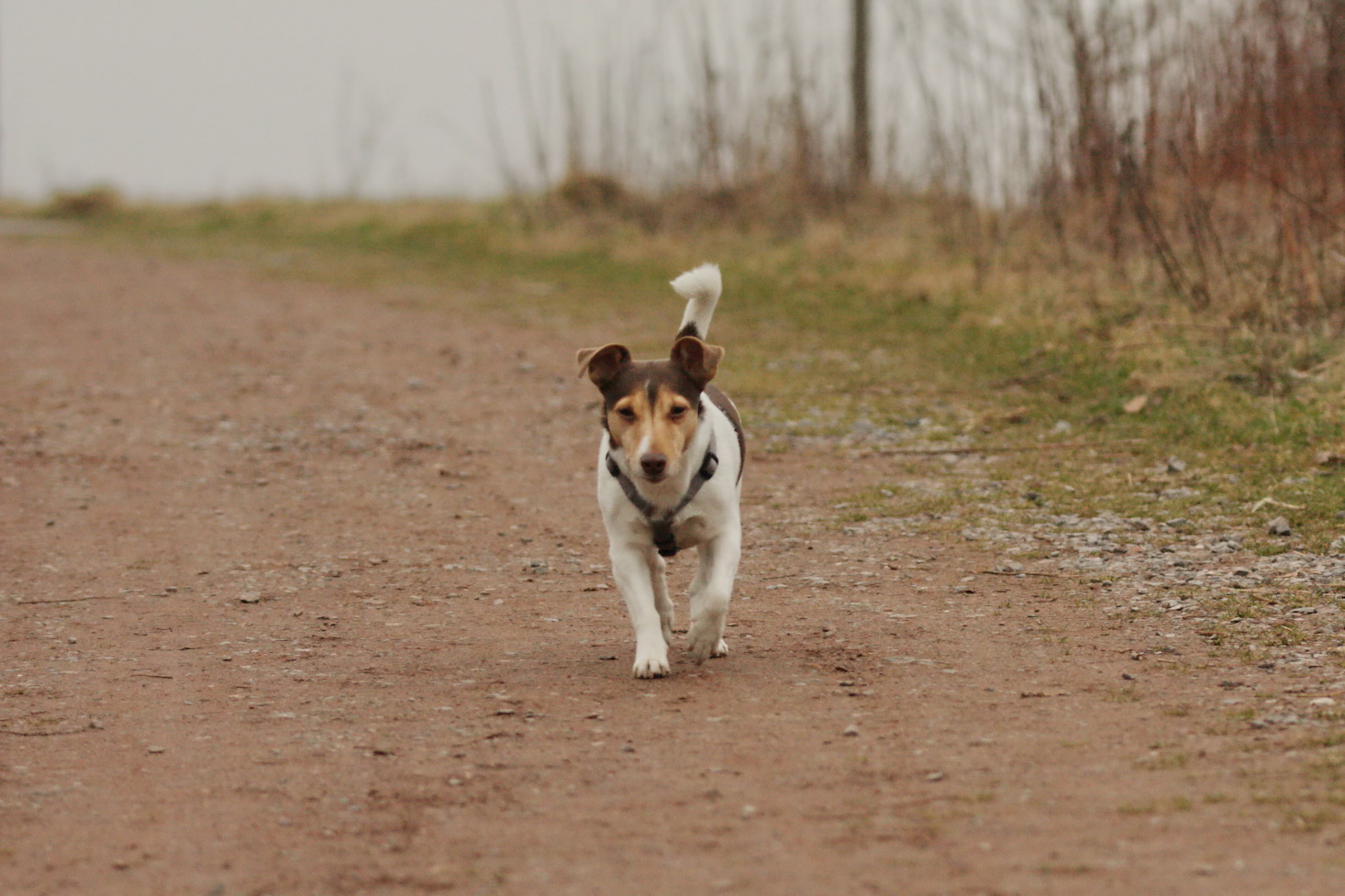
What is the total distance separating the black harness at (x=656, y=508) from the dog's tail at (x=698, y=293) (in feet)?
1.86

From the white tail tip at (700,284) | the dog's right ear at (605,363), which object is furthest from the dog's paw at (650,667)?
the white tail tip at (700,284)

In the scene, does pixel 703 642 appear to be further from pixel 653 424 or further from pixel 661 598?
pixel 653 424

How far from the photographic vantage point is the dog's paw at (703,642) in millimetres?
5702

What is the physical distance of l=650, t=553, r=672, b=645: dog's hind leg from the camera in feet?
20.3

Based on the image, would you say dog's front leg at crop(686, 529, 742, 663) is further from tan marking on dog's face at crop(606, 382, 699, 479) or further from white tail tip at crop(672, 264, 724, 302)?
white tail tip at crop(672, 264, 724, 302)

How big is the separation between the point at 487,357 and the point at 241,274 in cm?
729

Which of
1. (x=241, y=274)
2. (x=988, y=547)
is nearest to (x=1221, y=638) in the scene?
(x=988, y=547)

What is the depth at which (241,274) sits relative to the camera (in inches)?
768

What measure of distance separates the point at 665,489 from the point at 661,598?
2.26 ft

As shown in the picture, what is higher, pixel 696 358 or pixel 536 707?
pixel 696 358

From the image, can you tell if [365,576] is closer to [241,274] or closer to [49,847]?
[49,847]

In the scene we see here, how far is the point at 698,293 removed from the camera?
253 inches

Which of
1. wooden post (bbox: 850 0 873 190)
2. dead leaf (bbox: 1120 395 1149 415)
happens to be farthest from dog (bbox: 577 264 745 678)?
wooden post (bbox: 850 0 873 190)

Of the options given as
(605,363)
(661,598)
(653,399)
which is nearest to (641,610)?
(661,598)
